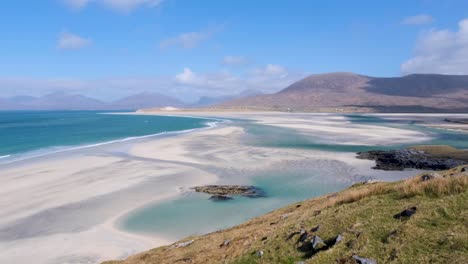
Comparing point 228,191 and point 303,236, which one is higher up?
point 303,236

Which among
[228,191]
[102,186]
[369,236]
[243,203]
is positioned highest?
[369,236]

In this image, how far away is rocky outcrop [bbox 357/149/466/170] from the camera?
3747 centimetres

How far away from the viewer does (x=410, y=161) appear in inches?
1532

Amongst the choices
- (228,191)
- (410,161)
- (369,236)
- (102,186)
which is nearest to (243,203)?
(228,191)

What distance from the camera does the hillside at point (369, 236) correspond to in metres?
8.19

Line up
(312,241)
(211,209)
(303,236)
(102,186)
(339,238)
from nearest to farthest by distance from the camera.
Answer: (339,238) → (312,241) → (303,236) → (211,209) → (102,186)

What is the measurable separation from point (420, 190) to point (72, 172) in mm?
34185

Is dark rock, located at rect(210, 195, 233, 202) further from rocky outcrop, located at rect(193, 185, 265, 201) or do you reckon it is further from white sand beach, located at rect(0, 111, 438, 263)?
white sand beach, located at rect(0, 111, 438, 263)

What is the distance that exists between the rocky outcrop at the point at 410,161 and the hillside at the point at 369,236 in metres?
26.1

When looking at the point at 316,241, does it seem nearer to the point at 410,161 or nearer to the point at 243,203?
the point at 243,203

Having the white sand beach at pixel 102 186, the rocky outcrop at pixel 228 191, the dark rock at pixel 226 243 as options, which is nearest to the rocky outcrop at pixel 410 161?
the white sand beach at pixel 102 186

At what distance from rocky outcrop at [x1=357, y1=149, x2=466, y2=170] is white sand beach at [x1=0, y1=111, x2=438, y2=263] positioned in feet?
6.37

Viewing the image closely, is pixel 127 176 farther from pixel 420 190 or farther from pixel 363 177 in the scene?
pixel 420 190

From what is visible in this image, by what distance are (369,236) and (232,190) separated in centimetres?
Result: 1955
